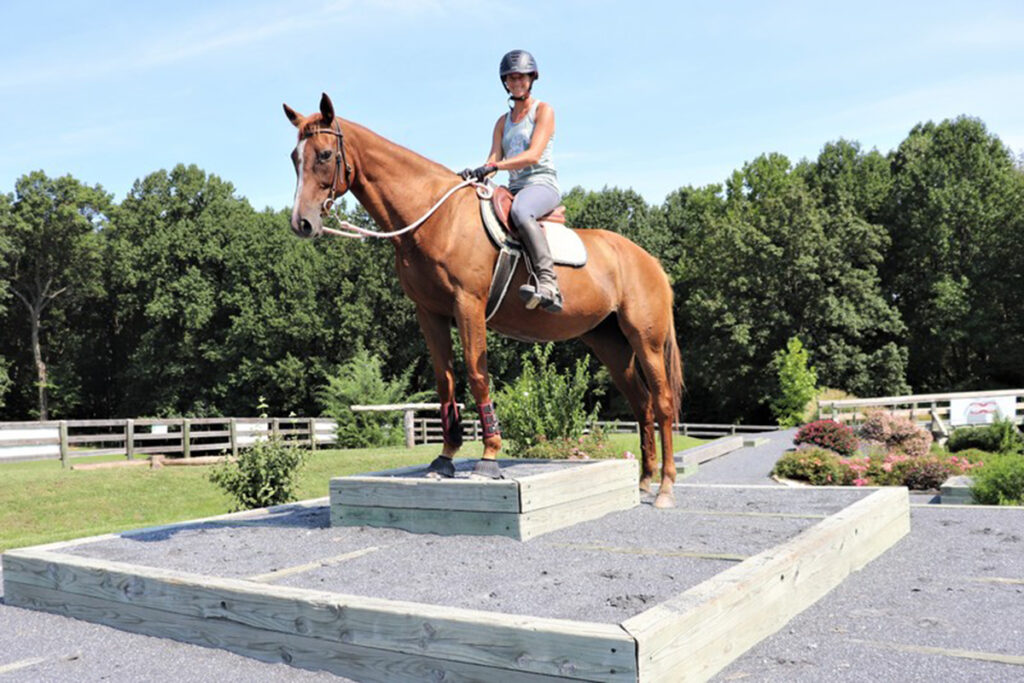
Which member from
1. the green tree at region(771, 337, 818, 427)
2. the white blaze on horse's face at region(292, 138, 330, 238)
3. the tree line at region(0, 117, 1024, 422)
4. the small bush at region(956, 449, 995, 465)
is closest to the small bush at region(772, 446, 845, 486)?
the small bush at region(956, 449, 995, 465)

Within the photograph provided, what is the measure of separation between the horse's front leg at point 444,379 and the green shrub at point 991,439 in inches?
624

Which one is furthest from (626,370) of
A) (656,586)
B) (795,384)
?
(795,384)

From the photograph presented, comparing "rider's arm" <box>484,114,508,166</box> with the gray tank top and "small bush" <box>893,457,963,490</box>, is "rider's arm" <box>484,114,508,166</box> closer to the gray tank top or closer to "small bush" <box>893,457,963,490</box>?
the gray tank top

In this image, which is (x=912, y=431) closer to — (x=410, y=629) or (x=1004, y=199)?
(x=410, y=629)

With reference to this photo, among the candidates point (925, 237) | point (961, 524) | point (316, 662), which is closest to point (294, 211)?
point (316, 662)

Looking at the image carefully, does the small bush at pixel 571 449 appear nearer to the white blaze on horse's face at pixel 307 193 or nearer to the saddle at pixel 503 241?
the saddle at pixel 503 241

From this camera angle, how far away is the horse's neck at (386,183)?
6207 mm

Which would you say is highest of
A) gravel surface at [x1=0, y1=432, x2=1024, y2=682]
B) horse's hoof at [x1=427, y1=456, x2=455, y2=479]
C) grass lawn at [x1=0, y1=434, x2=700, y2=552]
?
horse's hoof at [x1=427, y1=456, x2=455, y2=479]

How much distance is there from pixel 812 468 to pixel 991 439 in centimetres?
624

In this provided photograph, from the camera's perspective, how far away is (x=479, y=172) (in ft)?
21.2

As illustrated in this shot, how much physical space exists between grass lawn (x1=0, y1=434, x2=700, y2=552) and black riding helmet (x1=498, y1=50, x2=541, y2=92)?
7664 millimetres

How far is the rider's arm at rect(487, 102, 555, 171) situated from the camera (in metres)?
6.47

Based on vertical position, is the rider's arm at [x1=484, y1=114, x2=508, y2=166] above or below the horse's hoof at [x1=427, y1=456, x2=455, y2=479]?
above

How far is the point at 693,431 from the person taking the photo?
4066 centimetres
